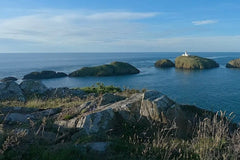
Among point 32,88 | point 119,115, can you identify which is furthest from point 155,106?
point 32,88

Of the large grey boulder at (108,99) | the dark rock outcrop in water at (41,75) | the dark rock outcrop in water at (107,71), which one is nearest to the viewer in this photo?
the large grey boulder at (108,99)

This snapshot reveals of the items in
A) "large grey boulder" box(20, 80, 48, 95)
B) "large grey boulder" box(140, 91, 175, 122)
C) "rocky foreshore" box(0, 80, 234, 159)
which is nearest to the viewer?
"rocky foreshore" box(0, 80, 234, 159)

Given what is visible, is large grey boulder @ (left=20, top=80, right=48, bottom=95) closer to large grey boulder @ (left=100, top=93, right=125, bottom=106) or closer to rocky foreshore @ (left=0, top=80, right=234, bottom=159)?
→ rocky foreshore @ (left=0, top=80, right=234, bottom=159)

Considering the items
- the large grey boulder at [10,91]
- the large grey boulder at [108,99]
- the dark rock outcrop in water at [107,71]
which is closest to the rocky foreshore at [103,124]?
the large grey boulder at [108,99]

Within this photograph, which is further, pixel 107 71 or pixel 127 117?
pixel 107 71

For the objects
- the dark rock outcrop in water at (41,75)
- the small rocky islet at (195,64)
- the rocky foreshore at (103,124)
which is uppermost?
the rocky foreshore at (103,124)

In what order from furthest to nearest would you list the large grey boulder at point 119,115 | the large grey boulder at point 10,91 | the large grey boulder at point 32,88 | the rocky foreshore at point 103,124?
the large grey boulder at point 32,88 < the large grey boulder at point 10,91 < the large grey boulder at point 119,115 < the rocky foreshore at point 103,124

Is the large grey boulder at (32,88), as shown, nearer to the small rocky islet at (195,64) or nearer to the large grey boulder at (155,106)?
the large grey boulder at (155,106)

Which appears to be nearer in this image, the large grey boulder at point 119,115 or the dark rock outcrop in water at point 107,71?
the large grey boulder at point 119,115

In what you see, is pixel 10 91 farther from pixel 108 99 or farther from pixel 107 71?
pixel 107 71

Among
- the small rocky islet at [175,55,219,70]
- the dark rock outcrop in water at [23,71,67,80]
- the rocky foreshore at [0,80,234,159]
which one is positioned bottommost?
the dark rock outcrop in water at [23,71,67,80]

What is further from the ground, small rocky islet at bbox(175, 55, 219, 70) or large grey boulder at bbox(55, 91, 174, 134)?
large grey boulder at bbox(55, 91, 174, 134)

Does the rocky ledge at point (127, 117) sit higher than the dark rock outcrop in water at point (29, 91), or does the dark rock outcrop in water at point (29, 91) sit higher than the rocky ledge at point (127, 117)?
the rocky ledge at point (127, 117)

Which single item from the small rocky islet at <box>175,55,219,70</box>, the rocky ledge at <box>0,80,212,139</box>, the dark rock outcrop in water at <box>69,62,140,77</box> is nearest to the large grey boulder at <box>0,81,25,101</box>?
the rocky ledge at <box>0,80,212,139</box>
